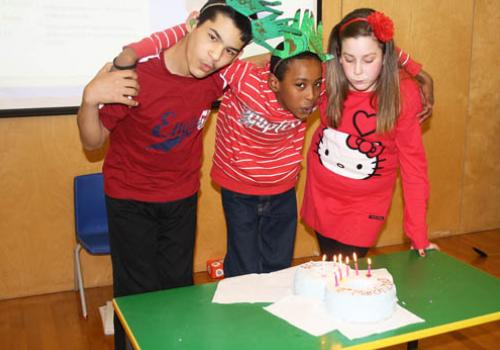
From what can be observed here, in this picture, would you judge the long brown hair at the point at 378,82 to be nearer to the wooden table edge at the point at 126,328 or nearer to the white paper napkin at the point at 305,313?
the white paper napkin at the point at 305,313

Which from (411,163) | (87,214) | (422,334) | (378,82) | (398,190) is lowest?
(398,190)

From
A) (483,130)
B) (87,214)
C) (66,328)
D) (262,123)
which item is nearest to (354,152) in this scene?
(262,123)

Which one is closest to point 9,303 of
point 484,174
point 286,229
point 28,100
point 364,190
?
point 28,100

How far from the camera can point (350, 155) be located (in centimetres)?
225

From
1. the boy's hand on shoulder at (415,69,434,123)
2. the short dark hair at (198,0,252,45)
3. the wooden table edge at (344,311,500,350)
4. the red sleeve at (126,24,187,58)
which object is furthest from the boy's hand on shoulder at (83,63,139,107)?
the boy's hand on shoulder at (415,69,434,123)

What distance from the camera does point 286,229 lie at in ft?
7.80

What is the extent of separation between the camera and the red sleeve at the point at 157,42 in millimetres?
1935

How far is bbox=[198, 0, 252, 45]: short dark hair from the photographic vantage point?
187 centimetres

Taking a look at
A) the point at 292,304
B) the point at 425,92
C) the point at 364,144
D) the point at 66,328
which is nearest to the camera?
the point at 292,304

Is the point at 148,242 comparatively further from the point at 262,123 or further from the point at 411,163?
the point at 411,163

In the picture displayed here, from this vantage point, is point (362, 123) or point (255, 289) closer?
point (255, 289)

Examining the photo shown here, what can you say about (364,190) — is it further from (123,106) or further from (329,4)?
(329,4)

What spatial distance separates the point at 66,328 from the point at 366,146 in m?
1.78

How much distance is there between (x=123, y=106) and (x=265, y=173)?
63 cm
